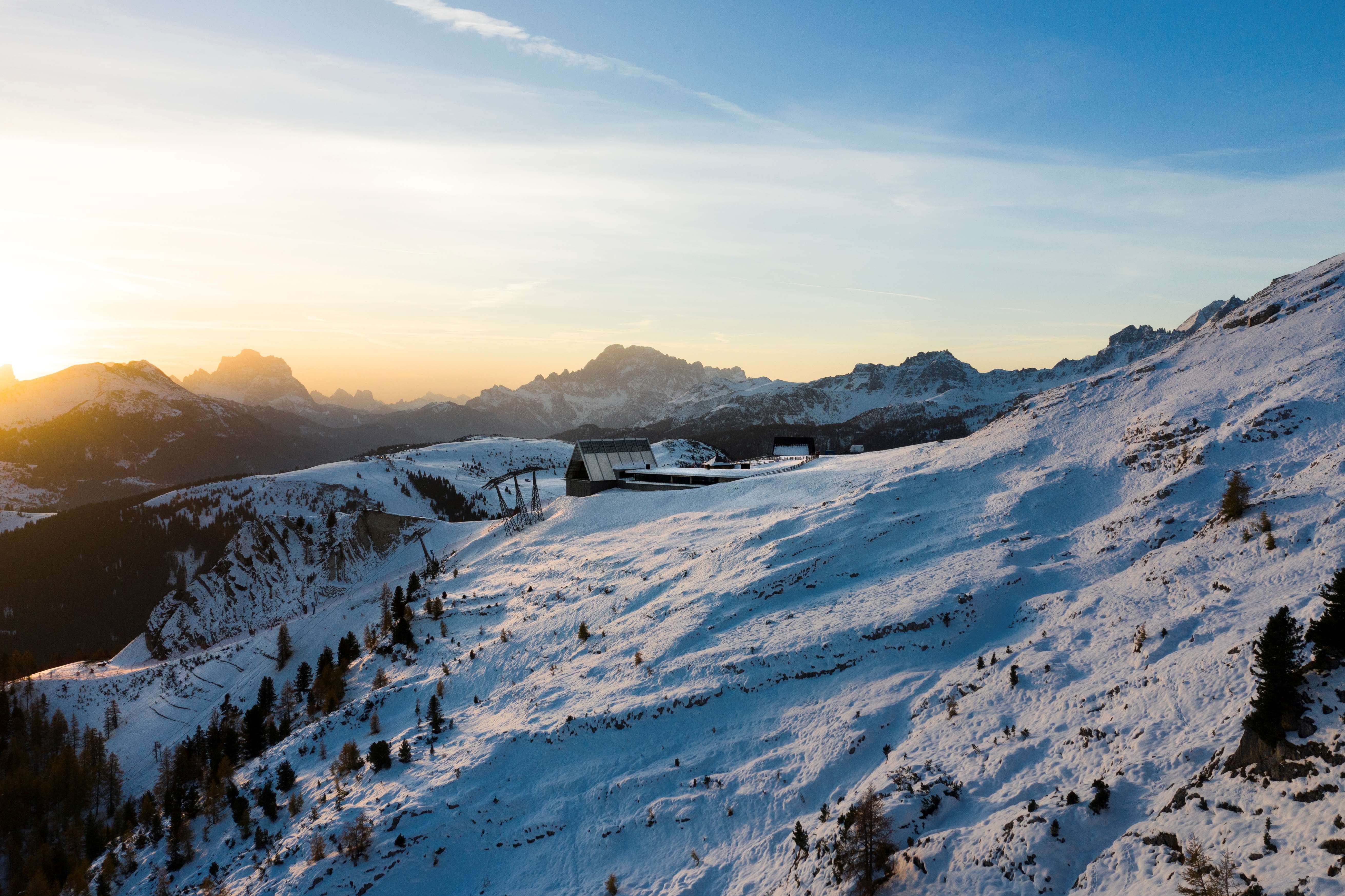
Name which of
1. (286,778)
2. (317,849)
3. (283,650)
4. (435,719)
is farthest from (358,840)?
(283,650)

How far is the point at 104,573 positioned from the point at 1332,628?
737 ft

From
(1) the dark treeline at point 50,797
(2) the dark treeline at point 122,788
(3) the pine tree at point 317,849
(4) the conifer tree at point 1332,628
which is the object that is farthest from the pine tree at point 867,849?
(1) the dark treeline at point 50,797

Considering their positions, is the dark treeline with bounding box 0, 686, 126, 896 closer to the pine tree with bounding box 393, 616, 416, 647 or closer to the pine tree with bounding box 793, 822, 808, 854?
the pine tree with bounding box 393, 616, 416, 647

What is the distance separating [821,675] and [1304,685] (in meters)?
15.0

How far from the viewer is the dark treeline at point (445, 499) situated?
462 feet

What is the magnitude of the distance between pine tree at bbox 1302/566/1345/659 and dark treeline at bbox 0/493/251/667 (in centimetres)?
16514

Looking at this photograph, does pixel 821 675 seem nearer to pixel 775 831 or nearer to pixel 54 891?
pixel 775 831

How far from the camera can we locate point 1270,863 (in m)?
11.2

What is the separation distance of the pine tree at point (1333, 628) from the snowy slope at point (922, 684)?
844mm

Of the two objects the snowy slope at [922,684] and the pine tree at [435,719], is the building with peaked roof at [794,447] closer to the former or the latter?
the snowy slope at [922,684]

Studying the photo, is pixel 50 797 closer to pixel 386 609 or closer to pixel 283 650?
pixel 283 650

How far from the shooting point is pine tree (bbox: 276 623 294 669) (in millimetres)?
64938

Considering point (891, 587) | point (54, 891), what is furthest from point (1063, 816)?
point (54, 891)

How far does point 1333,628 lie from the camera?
14.2 metres
